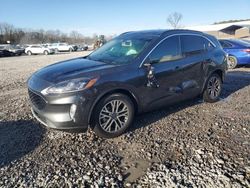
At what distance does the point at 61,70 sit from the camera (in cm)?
431

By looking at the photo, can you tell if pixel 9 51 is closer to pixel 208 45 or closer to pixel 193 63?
pixel 208 45

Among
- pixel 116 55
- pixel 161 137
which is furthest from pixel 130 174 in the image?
pixel 116 55

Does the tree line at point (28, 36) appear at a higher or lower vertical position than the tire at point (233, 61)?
higher

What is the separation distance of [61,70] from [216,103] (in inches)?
147

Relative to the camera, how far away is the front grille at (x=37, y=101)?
398 cm

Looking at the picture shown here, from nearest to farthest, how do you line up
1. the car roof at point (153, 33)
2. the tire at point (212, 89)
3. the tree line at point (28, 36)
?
the car roof at point (153, 33) < the tire at point (212, 89) < the tree line at point (28, 36)

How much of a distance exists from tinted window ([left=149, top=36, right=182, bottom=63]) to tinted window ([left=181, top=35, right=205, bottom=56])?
→ 7.5 inches

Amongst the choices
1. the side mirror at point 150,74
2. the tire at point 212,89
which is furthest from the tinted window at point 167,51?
the tire at point 212,89

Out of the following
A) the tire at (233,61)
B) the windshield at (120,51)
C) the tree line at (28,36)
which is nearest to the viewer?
the windshield at (120,51)

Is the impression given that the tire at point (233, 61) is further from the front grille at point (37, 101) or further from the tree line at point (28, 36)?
the tree line at point (28, 36)

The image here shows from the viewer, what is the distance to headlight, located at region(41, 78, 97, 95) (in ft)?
12.5

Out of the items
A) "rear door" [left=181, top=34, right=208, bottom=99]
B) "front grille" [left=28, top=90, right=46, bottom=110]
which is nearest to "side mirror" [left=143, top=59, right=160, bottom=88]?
"rear door" [left=181, top=34, right=208, bottom=99]

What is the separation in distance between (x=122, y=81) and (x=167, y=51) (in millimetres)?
1257

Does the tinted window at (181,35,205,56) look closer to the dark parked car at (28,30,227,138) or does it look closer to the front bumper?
the dark parked car at (28,30,227,138)
